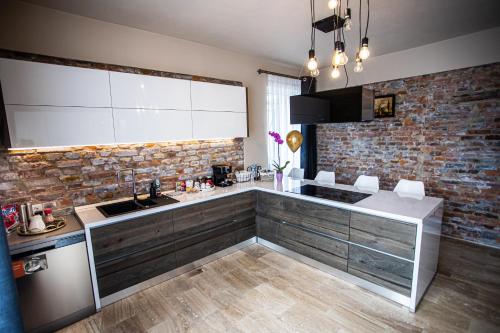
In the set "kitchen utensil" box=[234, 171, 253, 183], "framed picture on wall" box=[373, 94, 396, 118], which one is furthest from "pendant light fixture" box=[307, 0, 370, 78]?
"kitchen utensil" box=[234, 171, 253, 183]

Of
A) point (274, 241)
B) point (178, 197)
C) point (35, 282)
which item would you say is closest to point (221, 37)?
point (178, 197)

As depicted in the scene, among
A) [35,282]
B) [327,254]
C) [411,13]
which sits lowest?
[327,254]

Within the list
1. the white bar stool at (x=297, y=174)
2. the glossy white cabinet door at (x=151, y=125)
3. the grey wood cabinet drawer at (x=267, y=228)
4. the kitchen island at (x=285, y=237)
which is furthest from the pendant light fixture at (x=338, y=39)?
the grey wood cabinet drawer at (x=267, y=228)

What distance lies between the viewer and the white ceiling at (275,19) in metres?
2.31

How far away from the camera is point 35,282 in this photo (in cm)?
194

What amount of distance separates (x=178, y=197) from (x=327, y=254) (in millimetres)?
1848

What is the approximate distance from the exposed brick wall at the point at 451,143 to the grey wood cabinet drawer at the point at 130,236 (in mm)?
3632

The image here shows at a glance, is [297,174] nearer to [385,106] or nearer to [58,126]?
[385,106]

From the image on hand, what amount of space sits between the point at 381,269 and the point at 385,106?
2.84 m

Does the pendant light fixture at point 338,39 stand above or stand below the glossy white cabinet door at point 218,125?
above

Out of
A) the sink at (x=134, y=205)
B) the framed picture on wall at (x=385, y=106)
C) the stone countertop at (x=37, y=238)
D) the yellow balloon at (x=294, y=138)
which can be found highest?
the framed picture on wall at (x=385, y=106)

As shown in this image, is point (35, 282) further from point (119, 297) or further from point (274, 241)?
point (274, 241)

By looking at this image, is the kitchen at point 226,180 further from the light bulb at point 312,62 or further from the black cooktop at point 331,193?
the light bulb at point 312,62

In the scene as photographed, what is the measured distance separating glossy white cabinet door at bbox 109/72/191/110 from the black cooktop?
1.78 meters
